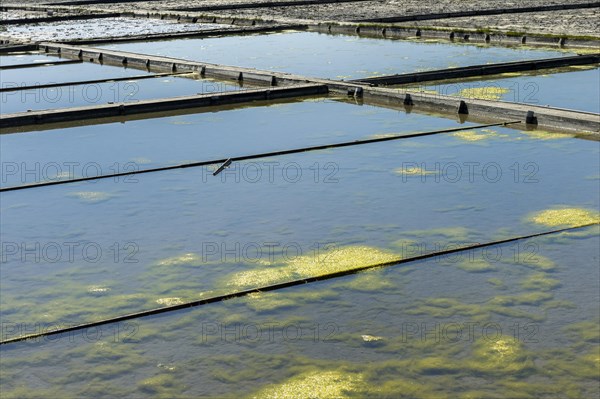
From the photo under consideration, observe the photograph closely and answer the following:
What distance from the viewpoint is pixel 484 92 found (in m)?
10.1

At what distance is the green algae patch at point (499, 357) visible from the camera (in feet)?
12.6

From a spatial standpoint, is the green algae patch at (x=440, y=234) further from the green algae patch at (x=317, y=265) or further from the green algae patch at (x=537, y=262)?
the green algae patch at (x=537, y=262)

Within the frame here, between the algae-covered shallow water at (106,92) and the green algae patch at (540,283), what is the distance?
618 centimetres

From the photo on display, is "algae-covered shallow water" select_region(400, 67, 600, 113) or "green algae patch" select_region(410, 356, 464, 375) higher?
"algae-covered shallow water" select_region(400, 67, 600, 113)

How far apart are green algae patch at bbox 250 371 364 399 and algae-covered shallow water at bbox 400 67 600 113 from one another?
5787 mm

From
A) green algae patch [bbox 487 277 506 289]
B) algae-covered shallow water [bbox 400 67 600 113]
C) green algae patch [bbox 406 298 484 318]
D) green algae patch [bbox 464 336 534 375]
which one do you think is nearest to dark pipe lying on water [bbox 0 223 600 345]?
green algae patch [bbox 487 277 506 289]

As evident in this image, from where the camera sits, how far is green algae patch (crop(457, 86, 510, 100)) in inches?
387

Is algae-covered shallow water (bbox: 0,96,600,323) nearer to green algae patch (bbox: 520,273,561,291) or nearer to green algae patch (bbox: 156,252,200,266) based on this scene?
green algae patch (bbox: 156,252,200,266)

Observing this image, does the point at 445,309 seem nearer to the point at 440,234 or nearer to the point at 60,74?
the point at 440,234

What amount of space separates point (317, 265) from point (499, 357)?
1.31 metres

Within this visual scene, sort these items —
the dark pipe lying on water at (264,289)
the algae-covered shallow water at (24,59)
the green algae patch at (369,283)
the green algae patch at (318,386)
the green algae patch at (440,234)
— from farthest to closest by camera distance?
the algae-covered shallow water at (24,59), the green algae patch at (440,234), the green algae patch at (369,283), the dark pipe lying on water at (264,289), the green algae patch at (318,386)
